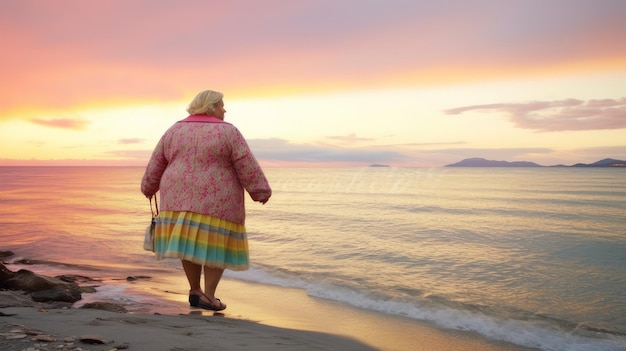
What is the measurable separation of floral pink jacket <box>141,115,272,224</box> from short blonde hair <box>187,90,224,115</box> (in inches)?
3.9

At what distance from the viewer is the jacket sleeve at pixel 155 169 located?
4488mm

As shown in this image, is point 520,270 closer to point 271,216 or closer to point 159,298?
point 159,298

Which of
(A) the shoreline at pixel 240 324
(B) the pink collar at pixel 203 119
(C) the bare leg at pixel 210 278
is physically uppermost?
(B) the pink collar at pixel 203 119

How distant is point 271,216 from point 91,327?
16.8m

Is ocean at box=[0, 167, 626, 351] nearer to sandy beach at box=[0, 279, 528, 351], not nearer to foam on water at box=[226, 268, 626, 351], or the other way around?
foam on water at box=[226, 268, 626, 351]

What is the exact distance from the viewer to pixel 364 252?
11000mm

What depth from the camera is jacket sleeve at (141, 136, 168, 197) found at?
4.49 meters

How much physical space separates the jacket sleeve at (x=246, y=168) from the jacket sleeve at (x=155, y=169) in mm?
687

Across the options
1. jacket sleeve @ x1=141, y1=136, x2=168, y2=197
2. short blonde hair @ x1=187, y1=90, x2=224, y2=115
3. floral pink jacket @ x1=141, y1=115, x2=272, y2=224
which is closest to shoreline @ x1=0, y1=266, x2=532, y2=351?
floral pink jacket @ x1=141, y1=115, x2=272, y2=224

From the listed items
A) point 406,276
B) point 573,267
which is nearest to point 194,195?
point 406,276

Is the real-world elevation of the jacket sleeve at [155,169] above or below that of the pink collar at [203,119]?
below

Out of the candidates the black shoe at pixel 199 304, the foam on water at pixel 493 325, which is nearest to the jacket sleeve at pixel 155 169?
the black shoe at pixel 199 304

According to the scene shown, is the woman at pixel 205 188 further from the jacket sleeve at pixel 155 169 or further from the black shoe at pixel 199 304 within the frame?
the black shoe at pixel 199 304

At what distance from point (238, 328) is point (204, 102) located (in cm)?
201
